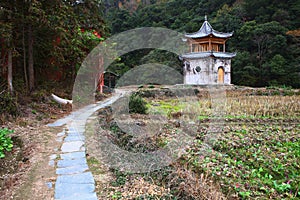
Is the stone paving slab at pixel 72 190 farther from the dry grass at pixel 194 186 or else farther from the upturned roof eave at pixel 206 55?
the upturned roof eave at pixel 206 55

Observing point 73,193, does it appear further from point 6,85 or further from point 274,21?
point 274,21

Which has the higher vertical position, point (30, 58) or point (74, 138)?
point (30, 58)

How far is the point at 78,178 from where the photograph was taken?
296cm

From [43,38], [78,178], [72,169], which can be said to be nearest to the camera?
[78,178]

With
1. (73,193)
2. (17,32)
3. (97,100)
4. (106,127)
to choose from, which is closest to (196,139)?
(106,127)

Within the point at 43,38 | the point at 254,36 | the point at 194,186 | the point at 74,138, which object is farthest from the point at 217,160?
the point at 254,36

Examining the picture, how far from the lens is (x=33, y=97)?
7.25m

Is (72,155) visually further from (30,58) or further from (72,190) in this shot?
(30,58)

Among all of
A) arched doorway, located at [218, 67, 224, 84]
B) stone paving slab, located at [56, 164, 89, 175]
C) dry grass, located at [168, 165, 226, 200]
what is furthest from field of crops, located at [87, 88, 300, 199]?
arched doorway, located at [218, 67, 224, 84]

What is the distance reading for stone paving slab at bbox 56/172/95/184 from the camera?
2881 millimetres

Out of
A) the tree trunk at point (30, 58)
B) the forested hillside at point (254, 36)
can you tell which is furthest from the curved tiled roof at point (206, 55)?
the tree trunk at point (30, 58)

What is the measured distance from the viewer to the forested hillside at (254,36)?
20.9 m

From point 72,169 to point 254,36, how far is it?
23976 mm

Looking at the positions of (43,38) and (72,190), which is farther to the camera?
(43,38)
